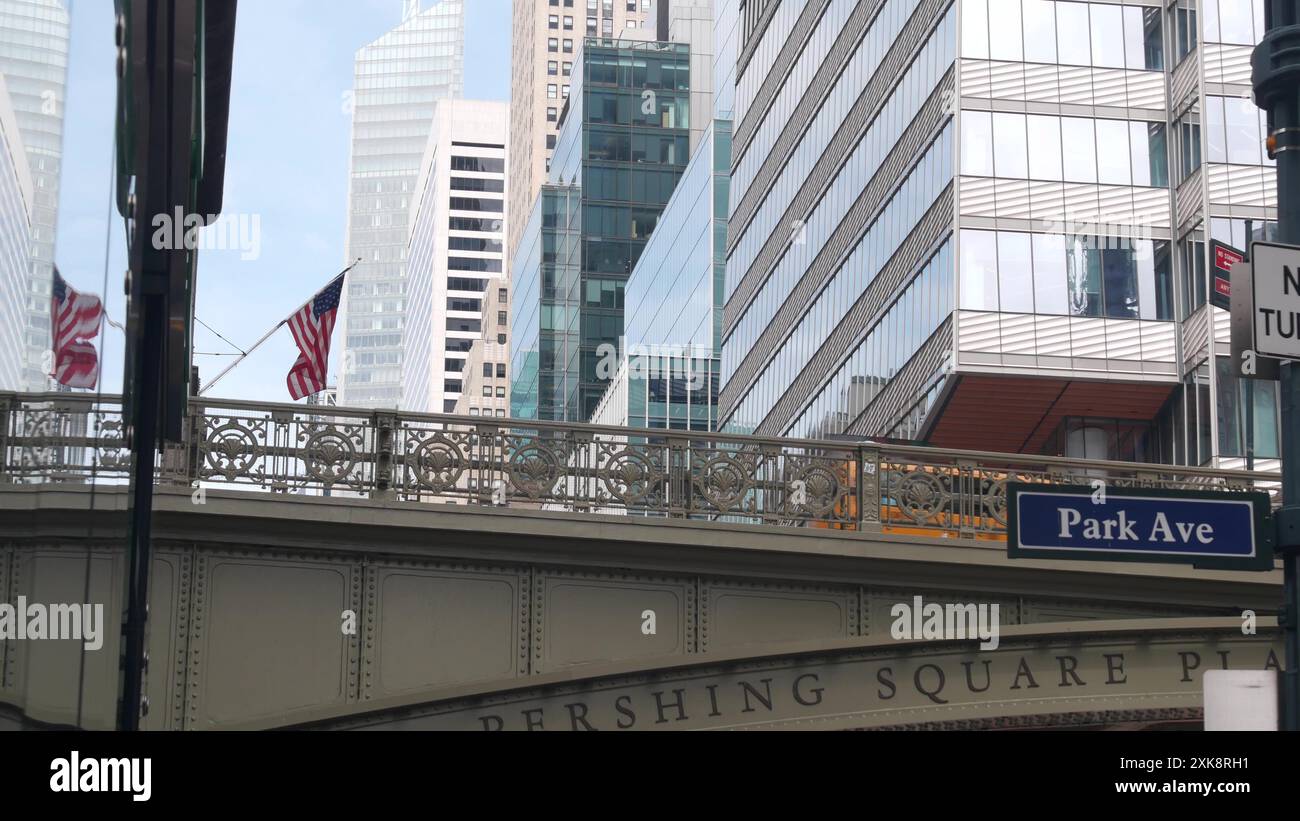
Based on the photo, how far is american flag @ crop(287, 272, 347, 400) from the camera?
28.1m

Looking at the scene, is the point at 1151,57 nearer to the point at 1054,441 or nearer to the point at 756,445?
the point at 1054,441

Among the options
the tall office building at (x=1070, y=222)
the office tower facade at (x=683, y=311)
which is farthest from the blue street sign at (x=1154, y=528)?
the office tower facade at (x=683, y=311)

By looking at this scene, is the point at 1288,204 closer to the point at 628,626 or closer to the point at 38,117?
the point at 38,117

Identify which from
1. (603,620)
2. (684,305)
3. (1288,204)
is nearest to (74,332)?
(1288,204)

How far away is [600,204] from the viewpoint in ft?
406

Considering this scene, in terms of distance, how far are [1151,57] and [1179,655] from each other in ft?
115

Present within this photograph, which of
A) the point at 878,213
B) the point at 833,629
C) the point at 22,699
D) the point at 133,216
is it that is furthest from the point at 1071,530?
the point at 878,213

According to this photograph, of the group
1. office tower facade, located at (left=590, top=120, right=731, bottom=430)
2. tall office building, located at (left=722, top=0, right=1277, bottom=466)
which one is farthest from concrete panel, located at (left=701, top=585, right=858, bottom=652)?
office tower facade, located at (left=590, top=120, right=731, bottom=430)

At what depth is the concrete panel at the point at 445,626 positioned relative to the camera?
17625 mm

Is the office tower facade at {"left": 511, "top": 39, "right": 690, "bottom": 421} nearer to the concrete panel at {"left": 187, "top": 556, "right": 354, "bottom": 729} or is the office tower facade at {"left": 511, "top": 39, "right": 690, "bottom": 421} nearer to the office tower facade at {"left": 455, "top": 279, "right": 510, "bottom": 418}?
the office tower facade at {"left": 455, "top": 279, "right": 510, "bottom": 418}

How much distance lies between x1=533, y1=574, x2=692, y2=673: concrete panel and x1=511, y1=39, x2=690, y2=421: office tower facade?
4013 inches

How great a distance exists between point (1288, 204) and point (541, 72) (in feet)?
561

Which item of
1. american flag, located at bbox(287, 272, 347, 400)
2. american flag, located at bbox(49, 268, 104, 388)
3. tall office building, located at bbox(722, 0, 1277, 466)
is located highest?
tall office building, located at bbox(722, 0, 1277, 466)

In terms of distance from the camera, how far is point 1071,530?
10102mm
